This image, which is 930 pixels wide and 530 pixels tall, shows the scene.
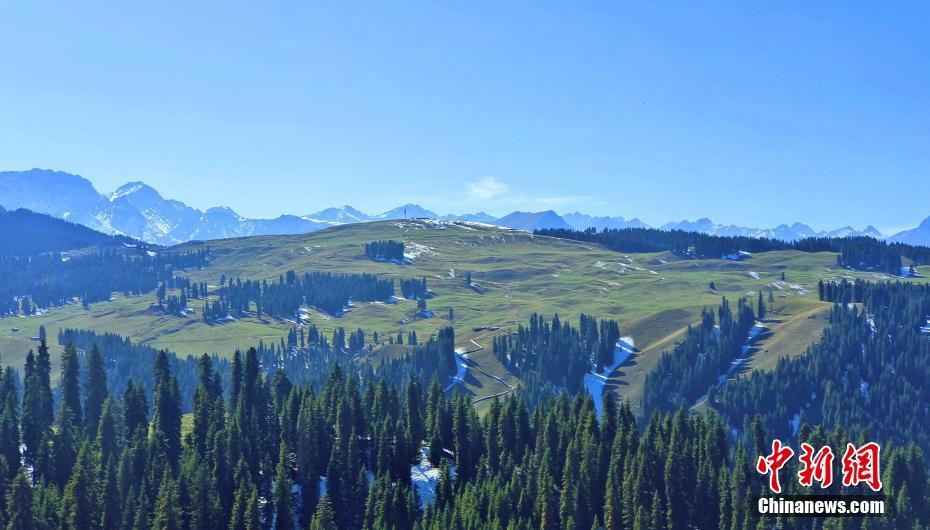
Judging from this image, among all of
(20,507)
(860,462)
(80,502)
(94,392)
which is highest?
(94,392)

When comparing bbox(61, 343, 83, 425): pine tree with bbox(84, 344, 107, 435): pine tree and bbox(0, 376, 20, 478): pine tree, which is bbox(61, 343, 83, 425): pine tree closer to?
bbox(84, 344, 107, 435): pine tree

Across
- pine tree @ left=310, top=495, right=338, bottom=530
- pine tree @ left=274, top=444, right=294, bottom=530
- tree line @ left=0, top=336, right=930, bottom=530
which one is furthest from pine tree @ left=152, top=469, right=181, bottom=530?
pine tree @ left=310, top=495, right=338, bottom=530

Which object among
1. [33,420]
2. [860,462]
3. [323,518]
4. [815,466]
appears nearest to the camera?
[860,462]

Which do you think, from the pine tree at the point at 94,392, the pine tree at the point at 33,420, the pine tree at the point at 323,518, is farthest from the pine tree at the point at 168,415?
the pine tree at the point at 323,518

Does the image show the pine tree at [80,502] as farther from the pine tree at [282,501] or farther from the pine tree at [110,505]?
the pine tree at [282,501]

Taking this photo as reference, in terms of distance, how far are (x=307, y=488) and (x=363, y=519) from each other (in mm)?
10472

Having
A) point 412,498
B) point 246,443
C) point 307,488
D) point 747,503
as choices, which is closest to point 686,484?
point 747,503

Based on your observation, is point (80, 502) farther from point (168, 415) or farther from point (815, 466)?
point (815, 466)

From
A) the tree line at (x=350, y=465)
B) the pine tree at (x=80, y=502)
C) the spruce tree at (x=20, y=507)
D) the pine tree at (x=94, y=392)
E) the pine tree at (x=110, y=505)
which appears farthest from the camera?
the pine tree at (x=94, y=392)

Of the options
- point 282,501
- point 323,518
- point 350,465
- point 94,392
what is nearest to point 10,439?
point 94,392

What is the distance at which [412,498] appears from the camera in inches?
5536

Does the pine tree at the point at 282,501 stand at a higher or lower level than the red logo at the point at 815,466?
lower

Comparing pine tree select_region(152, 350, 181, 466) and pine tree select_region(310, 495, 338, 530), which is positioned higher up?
pine tree select_region(152, 350, 181, 466)

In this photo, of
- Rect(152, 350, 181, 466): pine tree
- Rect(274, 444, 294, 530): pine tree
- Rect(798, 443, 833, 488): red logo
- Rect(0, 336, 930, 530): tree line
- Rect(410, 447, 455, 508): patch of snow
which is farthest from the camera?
Rect(152, 350, 181, 466): pine tree
